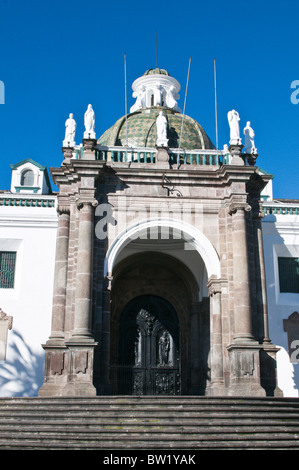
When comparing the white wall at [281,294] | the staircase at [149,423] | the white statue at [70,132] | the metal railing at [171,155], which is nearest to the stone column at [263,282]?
the metal railing at [171,155]

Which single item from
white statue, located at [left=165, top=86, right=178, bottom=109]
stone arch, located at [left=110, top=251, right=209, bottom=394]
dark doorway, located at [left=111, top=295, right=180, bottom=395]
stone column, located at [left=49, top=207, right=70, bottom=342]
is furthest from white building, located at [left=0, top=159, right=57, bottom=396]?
white statue, located at [left=165, top=86, right=178, bottom=109]

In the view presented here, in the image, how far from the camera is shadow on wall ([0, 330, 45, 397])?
20.4m

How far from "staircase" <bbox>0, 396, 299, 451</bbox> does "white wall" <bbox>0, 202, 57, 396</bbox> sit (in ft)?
19.8

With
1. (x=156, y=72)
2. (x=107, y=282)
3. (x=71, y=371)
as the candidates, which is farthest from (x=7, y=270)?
(x=156, y=72)

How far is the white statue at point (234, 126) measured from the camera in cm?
1939

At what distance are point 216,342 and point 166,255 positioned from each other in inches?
208

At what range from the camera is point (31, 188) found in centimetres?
2884

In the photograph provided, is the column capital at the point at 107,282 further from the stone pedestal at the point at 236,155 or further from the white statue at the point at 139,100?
the white statue at the point at 139,100

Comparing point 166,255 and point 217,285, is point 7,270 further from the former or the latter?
point 217,285

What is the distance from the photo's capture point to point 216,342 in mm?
18031

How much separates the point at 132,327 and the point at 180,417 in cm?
936

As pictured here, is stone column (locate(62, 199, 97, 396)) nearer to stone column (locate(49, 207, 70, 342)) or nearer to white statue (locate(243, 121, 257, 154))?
stone column (locate(49, 207, 70, 342))

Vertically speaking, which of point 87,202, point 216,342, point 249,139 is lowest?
point 216,342

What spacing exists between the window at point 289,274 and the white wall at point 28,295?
329 inches
